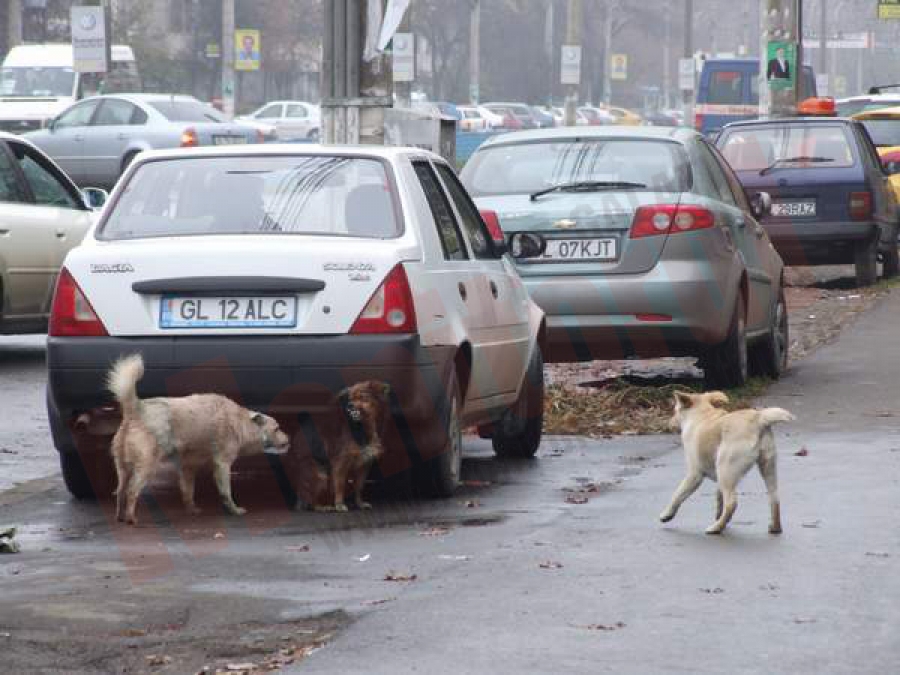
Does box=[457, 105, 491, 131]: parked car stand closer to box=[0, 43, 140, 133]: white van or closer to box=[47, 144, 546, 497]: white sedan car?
box=[0, 43, 140, 133]: white van

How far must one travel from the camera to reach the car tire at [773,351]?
1363 centimetres

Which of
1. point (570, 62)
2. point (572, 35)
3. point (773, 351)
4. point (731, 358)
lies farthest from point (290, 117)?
point (731, 358)

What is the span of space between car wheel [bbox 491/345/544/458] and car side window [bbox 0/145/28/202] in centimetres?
567

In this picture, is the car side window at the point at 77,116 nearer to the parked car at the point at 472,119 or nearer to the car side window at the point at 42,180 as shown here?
the car side window at the point at 42,180

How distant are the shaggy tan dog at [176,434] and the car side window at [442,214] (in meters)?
1.18

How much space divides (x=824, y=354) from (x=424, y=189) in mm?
6666

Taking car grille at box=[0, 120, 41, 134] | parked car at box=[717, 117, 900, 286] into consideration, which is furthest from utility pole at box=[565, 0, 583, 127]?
parked car at box=[717, 117, 900, 286]

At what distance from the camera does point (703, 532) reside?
7754 mm

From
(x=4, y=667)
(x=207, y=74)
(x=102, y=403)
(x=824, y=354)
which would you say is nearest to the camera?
(x=4, y=667)

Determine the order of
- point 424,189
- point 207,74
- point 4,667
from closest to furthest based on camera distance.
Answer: point 4,667, point 424,189, point 207,74

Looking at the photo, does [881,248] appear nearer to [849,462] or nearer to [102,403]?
[849,462]

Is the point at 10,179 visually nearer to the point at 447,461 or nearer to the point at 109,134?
the point at 447,461

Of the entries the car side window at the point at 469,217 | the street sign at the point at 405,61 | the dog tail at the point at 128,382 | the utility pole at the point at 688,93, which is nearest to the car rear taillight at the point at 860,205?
the car side window at the point at 469,217

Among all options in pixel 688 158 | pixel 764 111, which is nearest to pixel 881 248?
pixel 764 111
